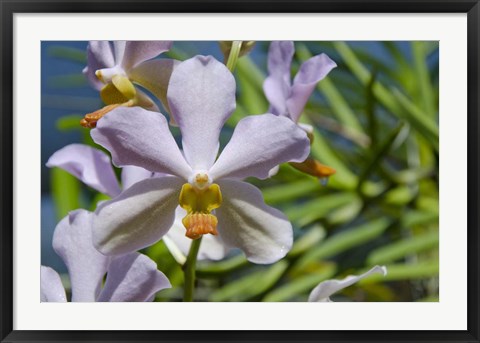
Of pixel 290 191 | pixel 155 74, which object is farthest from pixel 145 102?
pixel 290 191

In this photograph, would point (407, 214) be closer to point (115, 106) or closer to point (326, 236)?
point (326, 236)

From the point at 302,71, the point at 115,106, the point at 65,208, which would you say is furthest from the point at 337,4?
the point at 65,208

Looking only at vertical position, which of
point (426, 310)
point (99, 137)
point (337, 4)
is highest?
point (337, 4)

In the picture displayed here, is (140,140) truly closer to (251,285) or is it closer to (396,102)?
(251,285)

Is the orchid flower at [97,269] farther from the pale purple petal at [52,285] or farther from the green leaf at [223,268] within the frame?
the green leaf at [223,268]

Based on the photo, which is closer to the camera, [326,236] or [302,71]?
[302,71]

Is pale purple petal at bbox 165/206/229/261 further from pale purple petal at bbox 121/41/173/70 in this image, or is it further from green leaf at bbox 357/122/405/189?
green leaf at bbox 357/122/405/189
